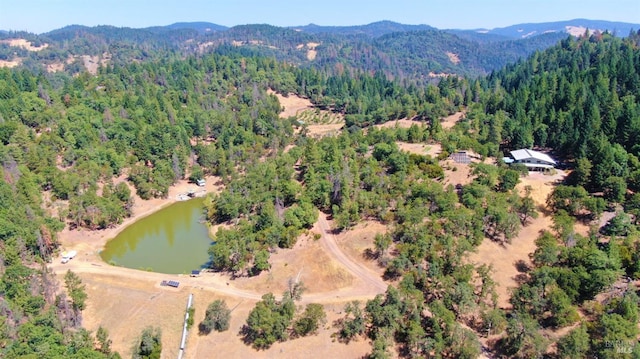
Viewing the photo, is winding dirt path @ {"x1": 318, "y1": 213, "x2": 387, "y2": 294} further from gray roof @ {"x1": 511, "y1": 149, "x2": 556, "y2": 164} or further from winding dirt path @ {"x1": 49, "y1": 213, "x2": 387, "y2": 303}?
gray roof @ {"x1": 511, "y1": 149, "x2": 556, "y2": 164}

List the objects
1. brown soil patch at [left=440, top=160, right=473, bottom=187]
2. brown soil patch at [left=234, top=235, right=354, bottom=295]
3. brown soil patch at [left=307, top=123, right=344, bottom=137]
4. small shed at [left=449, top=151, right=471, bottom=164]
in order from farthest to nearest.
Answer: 1. brown soil patch at [left=307, top=123, right=344, bottom=137]
2. small shed at [left=449, top=151, right=471, bottom=164]
3. brown soil patch at [left=440, top=160, right=473, bottom=187]
4. brown soil patch at [left=234, top=235, right=354, bottom=295]

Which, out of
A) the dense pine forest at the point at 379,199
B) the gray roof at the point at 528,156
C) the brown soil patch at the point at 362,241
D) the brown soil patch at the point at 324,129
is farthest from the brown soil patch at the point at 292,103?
the brown soil patch at the point at 362,241

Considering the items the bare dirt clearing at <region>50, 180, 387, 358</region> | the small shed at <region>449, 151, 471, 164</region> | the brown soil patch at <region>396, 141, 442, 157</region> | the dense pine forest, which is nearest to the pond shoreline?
the dense pine forest

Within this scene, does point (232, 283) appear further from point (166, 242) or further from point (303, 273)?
point (166, 242)

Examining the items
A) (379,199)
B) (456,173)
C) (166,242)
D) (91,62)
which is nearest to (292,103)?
(166,242)

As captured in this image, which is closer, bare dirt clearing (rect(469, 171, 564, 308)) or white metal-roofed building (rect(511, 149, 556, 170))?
bare dirt clearing (rect(469, 171, 564, 308))

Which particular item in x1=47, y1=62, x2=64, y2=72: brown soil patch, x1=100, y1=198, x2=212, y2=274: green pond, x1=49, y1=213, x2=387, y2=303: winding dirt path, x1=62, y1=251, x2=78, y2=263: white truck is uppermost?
x1=47, y1=62, x2=64, y2=72: brown soil patch
